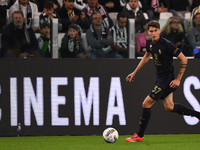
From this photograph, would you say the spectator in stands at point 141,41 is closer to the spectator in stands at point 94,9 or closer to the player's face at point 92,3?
the spectator in stands at point 94,9

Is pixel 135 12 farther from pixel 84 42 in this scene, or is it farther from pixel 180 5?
pixel 180 5

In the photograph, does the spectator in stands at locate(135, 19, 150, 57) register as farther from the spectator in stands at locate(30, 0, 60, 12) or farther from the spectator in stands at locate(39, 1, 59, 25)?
the spectator in stands at locate(30, 0, 60, 12)

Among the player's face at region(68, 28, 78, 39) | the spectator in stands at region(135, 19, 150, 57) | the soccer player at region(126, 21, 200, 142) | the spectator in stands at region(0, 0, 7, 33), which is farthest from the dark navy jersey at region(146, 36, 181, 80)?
the spectator in stands at region(0, 0, 7, 33)

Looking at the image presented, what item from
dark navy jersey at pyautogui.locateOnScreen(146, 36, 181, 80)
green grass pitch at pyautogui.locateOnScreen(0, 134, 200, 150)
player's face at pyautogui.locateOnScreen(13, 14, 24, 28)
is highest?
player's face at pyautogui.locateOnScreen(13, 14, 24, 28)

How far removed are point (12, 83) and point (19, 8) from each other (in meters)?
2.54

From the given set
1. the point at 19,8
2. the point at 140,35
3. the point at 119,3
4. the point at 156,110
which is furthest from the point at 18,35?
the point at 119,3

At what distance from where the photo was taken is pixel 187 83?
23.8 feet

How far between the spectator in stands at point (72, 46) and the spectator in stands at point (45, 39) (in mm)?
275

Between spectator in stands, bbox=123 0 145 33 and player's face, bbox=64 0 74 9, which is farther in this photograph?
player's face, bbox=64 0 74 9

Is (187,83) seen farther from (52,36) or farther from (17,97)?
(17,97)

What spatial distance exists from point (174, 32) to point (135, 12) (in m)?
1.93

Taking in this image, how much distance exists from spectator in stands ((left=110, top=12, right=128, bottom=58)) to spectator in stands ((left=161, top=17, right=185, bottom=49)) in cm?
82

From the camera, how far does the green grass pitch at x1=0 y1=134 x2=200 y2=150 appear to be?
539cm

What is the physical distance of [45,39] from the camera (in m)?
7.34
